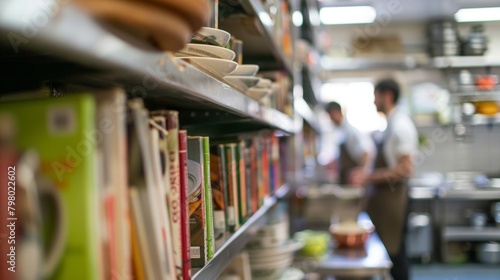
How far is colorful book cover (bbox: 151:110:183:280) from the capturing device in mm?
757

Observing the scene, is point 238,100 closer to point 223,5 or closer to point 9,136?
point 223,5

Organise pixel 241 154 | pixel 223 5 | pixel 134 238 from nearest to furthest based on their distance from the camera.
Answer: pixel 134 238 < pixel 241 154 < pixel 223 5

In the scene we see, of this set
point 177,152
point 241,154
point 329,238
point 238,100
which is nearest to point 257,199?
point 241,154

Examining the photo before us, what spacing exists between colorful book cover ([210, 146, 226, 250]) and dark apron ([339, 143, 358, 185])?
4.58 metres

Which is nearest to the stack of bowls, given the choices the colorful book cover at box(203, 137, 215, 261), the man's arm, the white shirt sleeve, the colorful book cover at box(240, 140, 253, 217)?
the colorful book cover at box(240, 140, 253, 217)

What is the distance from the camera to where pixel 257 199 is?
1702mm

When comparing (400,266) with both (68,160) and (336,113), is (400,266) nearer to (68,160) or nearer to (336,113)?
(336,113)

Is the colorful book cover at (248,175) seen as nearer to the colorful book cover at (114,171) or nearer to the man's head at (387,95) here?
the colorful book cover at (114,171)

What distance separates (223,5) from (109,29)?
118 cm

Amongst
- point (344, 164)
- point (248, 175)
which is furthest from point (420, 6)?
point (248, 175)

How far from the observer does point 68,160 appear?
45 centimetres

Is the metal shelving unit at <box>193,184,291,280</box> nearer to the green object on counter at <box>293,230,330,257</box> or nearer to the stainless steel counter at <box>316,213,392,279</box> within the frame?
the stainless steel counter at <box>316,213,392,279</box>

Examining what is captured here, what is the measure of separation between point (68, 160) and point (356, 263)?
2398 mm

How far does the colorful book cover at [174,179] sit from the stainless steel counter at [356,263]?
6.36 ft
